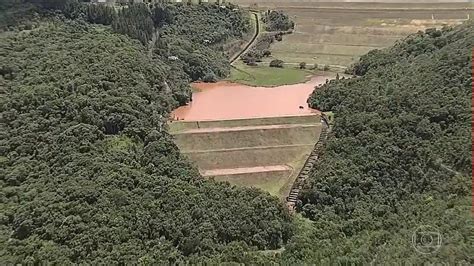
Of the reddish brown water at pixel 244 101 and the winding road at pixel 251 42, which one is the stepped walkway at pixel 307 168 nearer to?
the reddish brown water at pixel 244 101

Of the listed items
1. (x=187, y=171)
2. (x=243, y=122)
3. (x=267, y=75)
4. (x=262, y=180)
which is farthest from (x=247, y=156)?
(x=267, y=75)

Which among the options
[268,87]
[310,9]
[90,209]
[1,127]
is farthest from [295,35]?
[90,209]

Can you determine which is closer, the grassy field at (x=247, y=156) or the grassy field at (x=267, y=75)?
the grassy field at (x=247, y=156)

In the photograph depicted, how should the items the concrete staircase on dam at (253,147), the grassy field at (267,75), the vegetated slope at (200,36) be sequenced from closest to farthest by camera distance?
the concrete staircase on dam at (253,147) → the grassy field at (267,75) → the vegetated slope at (200,36)

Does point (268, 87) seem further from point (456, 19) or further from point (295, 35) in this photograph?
point (456, 19)

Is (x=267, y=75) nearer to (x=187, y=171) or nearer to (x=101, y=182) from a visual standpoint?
(x=187, y=171)

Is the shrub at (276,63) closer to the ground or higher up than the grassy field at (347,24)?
closer to the ground

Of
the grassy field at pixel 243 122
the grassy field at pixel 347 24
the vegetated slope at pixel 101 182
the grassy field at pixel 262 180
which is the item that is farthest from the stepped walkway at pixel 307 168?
the grassy field at pixel 347 24
